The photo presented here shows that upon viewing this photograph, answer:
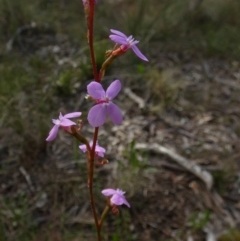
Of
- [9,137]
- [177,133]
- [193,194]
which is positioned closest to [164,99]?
[177,133]

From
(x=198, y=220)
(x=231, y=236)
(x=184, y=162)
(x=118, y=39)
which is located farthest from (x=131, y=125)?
(x=118, y=39)

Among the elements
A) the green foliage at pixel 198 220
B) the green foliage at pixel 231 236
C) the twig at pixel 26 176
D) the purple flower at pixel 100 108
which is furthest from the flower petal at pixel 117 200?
the twig at pixel 26 176

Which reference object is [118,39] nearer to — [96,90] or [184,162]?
[96,90]

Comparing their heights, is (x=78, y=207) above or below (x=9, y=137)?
below


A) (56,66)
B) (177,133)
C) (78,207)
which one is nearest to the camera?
(78,207)

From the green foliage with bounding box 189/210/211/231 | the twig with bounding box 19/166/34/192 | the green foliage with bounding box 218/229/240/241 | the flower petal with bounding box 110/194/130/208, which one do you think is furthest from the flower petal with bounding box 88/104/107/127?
the twig with bounding box 19/166/34/192

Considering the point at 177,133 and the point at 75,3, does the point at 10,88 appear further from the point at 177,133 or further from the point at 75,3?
the point at 75,3

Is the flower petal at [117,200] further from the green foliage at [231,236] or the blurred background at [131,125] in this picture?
the green foliage at [231,236]

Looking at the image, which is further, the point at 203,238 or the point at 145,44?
the point at 145,44

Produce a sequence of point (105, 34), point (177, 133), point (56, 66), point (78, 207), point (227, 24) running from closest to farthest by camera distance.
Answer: point (78, 207) < point (177, 133) < point (56, 66) < point (105, 34) < point (227, 24)
